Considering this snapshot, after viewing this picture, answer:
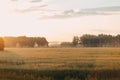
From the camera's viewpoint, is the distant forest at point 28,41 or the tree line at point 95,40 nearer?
the tree line at point 95,40

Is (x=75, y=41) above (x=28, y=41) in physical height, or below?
below

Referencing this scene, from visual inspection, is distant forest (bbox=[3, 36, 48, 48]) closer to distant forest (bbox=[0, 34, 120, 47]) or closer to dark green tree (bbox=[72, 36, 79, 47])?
distant forest (bbox=[0, 34, 120, 47])

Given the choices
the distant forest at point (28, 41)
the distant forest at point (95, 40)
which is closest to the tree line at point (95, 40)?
the distant forest at point (95, 40)

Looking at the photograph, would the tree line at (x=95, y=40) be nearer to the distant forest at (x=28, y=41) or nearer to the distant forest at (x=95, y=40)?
the distant forest at (x=95, y=40)

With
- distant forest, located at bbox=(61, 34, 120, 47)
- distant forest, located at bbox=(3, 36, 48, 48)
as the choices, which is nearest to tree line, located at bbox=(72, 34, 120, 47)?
distant forest, located at bbox=(61, 34, 120, 47)

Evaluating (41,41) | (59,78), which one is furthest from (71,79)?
(41,41)

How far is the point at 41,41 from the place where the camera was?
120625mm

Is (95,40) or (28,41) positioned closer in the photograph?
(95,40)

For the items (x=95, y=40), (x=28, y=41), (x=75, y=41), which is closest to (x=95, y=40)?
(x=95, y=40)

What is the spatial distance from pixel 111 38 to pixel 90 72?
251 ft

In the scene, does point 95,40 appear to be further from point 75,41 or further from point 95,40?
point 75,41

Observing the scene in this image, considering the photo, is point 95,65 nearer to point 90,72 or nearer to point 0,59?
point 90,72

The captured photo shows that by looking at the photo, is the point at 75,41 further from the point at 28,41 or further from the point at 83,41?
the point at 28,41

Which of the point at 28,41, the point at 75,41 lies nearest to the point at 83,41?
the point at 75,41
